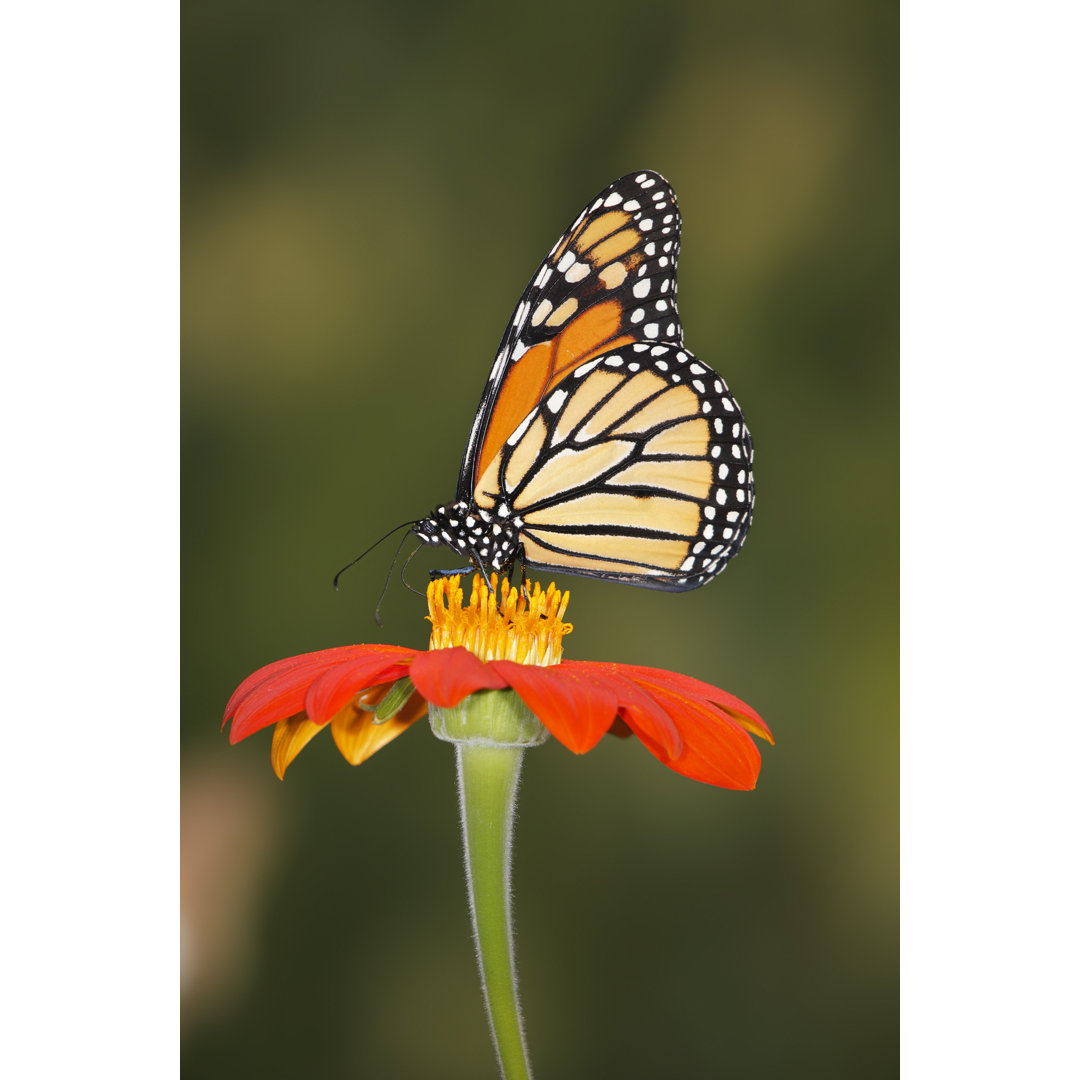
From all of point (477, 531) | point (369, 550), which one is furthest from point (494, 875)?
point (369, 550)

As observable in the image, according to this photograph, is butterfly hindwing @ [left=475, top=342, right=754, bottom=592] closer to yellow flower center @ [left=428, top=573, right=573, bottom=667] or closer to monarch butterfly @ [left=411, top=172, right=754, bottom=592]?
monarch butterfly @ [left=411, top=172, right=754, bottom=592]

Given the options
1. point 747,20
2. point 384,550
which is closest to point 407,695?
point 384,550

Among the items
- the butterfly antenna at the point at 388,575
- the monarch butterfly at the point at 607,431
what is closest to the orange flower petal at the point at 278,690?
the monarch butterfly at the point at 607,431

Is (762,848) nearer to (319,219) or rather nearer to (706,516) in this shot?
(706,516)

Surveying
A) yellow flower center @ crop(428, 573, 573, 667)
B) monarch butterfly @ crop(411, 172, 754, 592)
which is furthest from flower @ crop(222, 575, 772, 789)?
monarch butterfly @ crop(411, 172, 754, 592)

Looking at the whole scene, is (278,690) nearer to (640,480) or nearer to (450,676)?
(450,676)

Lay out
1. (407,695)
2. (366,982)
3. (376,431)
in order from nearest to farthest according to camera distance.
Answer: (407,695)
(366,982)
(376,431)

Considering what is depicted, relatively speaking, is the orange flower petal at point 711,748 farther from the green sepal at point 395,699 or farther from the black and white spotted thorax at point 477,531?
the black and white spotted thorax at point 477,531
